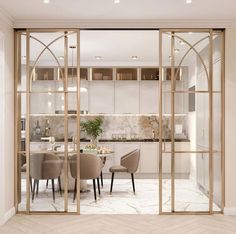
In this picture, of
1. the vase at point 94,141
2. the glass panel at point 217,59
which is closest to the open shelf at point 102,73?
the vase at point 94,141

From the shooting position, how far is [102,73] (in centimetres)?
852

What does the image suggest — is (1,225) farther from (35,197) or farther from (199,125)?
(199,125)

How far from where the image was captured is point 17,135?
202 inches

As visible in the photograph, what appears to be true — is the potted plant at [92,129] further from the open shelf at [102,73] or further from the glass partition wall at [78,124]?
the glass partition wall at [78,124]

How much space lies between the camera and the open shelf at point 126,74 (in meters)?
8.54

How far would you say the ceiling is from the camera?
429cm

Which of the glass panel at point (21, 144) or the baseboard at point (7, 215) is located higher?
the glass panel at point (21, 144)

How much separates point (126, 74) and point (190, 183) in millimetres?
3750

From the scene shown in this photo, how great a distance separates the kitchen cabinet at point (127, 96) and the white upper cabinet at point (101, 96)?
13cm

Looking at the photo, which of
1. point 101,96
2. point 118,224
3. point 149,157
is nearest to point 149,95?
point 101,96

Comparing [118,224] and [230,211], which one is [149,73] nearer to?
[230,211]

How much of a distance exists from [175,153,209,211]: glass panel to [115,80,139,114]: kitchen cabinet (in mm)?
3348

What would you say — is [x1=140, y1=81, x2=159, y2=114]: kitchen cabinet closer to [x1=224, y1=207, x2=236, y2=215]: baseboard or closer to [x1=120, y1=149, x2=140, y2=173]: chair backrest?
[x1=120, y1=149, x2=140, y2=173]: chair backrest

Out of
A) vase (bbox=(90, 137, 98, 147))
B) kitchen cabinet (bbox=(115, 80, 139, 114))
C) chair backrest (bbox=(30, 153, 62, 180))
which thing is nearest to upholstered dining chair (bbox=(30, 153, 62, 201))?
chair backrest (bbox=(30, 153, 62, 180))
